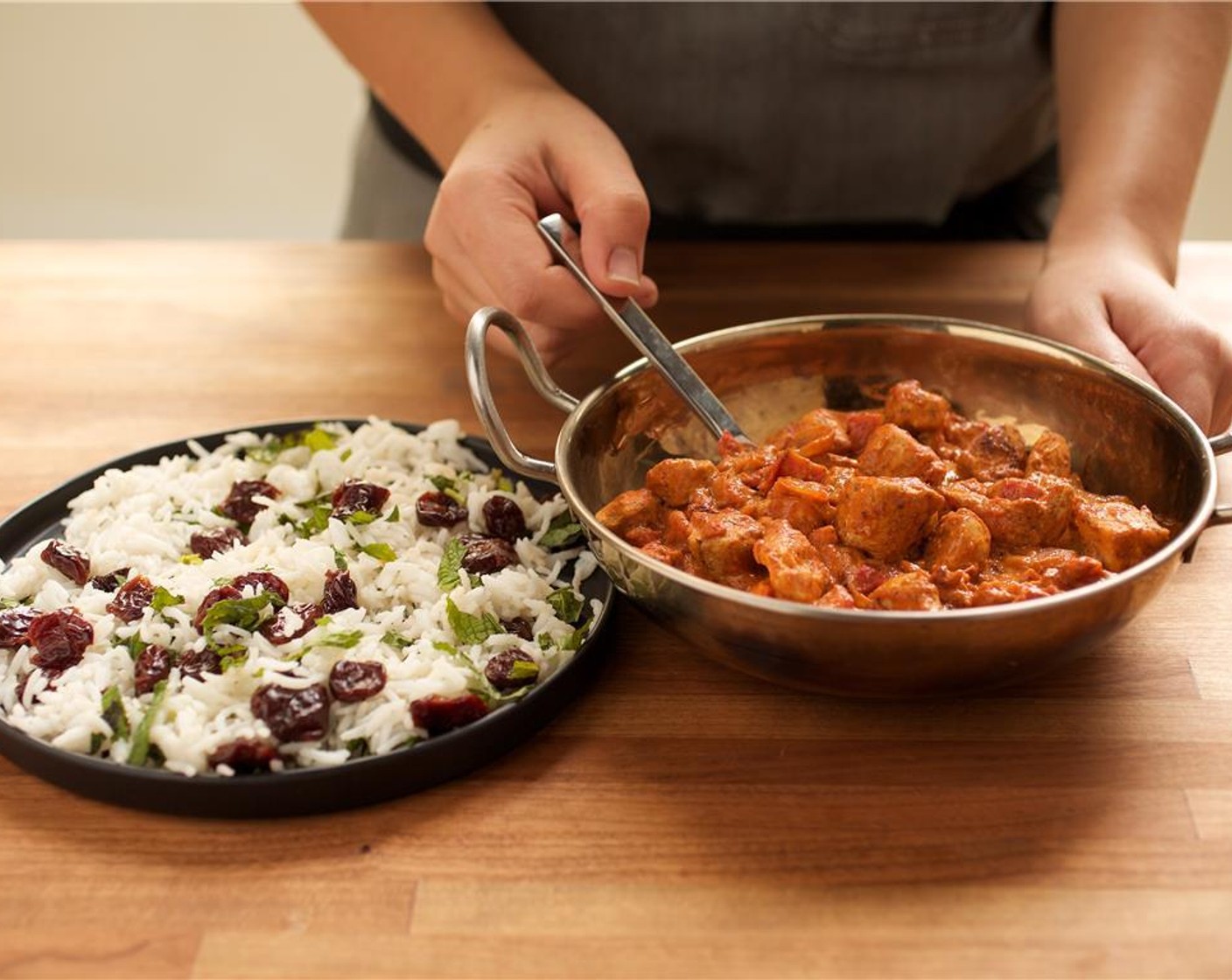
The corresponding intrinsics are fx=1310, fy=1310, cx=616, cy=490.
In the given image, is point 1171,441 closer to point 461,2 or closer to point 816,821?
point 816,821

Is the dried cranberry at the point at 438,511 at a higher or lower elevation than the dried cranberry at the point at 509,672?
lower

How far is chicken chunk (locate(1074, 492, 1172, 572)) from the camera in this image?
1.48 meters

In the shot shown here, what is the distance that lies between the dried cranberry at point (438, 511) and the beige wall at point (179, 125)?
390 centimetres

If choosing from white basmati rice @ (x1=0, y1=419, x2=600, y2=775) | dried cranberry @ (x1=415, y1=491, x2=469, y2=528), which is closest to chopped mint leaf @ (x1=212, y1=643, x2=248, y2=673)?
white basmati rice @ (x1=0, y1=419, x2=600, y2=775)

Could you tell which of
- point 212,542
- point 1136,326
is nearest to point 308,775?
point 212,542

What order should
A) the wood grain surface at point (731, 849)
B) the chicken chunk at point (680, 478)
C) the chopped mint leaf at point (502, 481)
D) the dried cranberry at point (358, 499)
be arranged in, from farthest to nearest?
the chopped mint leaf at point (502, 481)
the dried cranberry at point (358, 499)
the chicken chunk at point (680, 478)
the wood grain surface at point (731, 849)

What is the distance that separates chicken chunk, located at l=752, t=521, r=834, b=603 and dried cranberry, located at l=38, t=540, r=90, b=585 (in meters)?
0.86

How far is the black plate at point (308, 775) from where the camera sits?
133 cm

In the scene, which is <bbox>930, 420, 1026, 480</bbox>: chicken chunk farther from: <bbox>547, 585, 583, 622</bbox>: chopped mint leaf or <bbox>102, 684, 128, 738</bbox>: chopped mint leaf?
<bbox>102, 684, 128, 738</bbox>: chopped mint leaf

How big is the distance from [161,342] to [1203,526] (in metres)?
1.87

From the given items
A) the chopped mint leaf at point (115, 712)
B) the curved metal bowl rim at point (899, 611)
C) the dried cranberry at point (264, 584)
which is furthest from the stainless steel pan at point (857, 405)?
the chopped mint leaf at point (115, 712)

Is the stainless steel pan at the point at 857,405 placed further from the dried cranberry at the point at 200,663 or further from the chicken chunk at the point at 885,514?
the dried cranberry at the point at 200,663

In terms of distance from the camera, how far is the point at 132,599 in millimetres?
1575

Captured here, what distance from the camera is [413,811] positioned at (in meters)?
1.38
